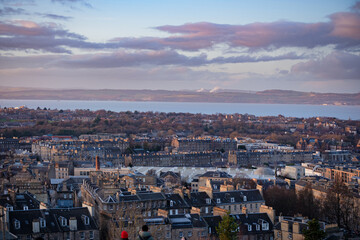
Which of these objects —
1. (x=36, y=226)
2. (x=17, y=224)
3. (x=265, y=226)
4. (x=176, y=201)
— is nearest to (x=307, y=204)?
(x=176, y=201)

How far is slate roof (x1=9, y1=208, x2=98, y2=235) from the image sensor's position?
18.5 metres

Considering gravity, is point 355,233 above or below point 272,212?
below

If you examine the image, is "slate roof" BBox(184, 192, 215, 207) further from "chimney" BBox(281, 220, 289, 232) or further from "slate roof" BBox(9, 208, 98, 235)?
"slate roof" BBox(9, 208, 98, 235)

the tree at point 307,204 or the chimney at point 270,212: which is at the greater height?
the chimney at point 270,212

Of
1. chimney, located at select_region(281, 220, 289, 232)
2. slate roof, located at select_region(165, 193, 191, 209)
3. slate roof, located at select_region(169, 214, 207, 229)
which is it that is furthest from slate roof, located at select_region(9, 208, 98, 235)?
chimney, located at select_region(281, 220, 289, 232)

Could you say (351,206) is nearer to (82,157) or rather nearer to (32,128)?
(82,157)

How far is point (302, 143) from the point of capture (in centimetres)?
8562

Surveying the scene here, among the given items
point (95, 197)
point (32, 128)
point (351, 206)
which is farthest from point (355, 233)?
point (32, 128)

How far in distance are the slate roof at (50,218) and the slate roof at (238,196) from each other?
7811 mm

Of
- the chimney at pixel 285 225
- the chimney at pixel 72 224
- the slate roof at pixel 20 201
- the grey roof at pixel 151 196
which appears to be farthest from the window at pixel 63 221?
the chimney at pixel 285 225

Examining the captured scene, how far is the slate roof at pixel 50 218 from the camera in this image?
1847cm

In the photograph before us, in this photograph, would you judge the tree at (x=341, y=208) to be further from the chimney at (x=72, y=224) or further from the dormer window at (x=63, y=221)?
the dormer window at (x=63, y=221)

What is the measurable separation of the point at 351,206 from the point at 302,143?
2228 inches

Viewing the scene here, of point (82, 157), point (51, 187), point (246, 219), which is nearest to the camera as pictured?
point (246, 219)
